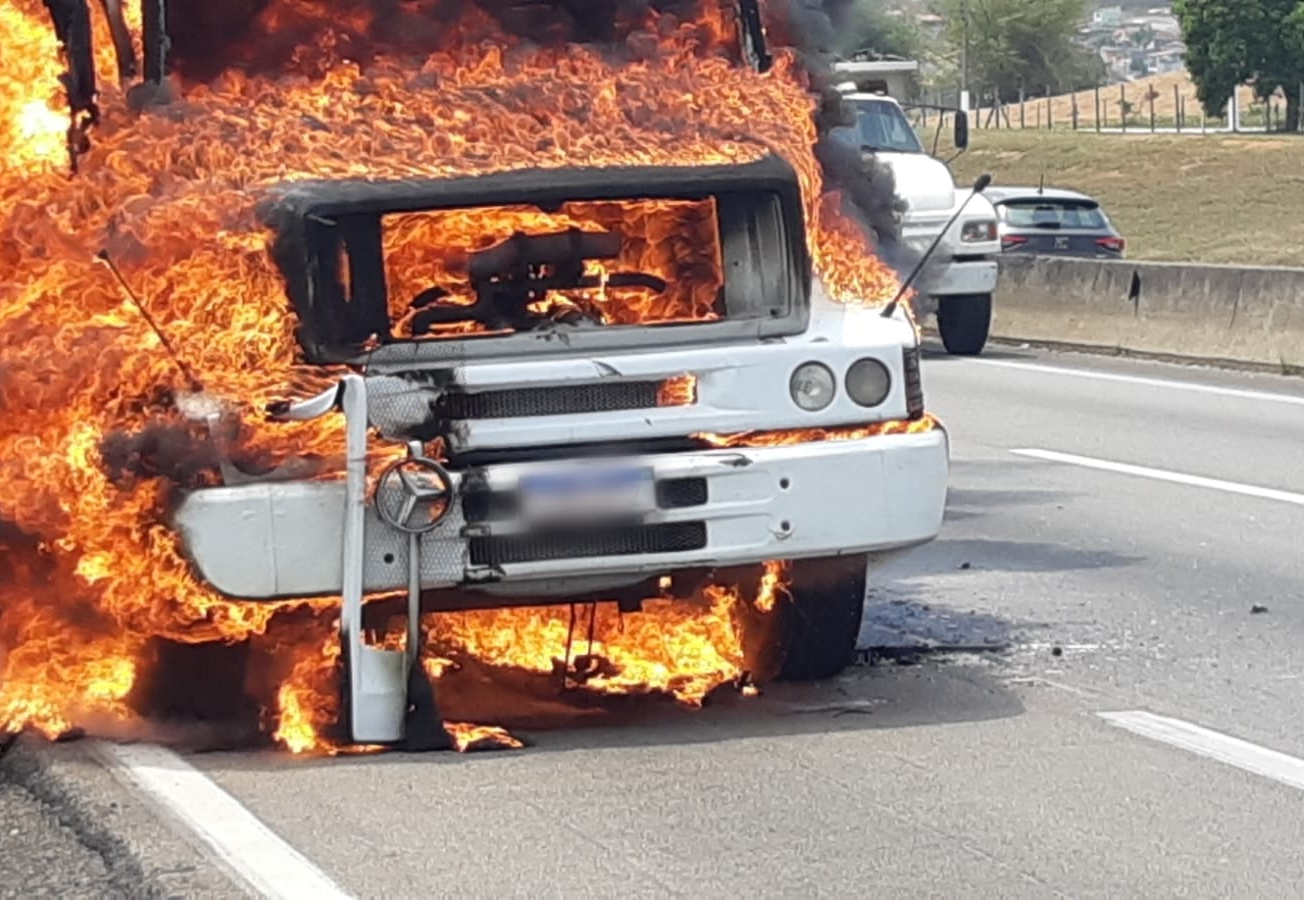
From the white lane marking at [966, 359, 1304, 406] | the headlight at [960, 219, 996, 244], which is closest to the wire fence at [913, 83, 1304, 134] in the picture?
the headlight at [960, 219, 996, 244]

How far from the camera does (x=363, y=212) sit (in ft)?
23.8

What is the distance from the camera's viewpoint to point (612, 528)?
7262 mm

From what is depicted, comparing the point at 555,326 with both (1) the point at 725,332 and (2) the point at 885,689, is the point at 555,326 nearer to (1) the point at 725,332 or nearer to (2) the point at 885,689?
(1) the point at 725,332

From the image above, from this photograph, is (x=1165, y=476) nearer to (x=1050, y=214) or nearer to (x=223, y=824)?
(x=223, y=824)

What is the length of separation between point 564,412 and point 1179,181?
163ft

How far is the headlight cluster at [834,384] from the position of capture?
743 cm

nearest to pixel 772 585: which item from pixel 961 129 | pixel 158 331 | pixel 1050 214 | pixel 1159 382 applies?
pixel 158 331

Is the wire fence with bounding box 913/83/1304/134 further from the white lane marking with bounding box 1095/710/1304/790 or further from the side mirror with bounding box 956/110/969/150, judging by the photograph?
the white lane marking with bounding box 1095/710/1304/790

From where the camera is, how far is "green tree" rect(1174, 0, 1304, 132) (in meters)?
68.4

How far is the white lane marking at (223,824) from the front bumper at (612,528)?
20.5 inches

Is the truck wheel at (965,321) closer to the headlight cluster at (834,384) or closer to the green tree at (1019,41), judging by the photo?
the headlight cluster at (834,384)

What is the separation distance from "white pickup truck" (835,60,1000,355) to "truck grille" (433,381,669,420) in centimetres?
1281

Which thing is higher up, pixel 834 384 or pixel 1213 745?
pixel 834 384

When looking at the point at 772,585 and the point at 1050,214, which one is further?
the point at 1050,214
